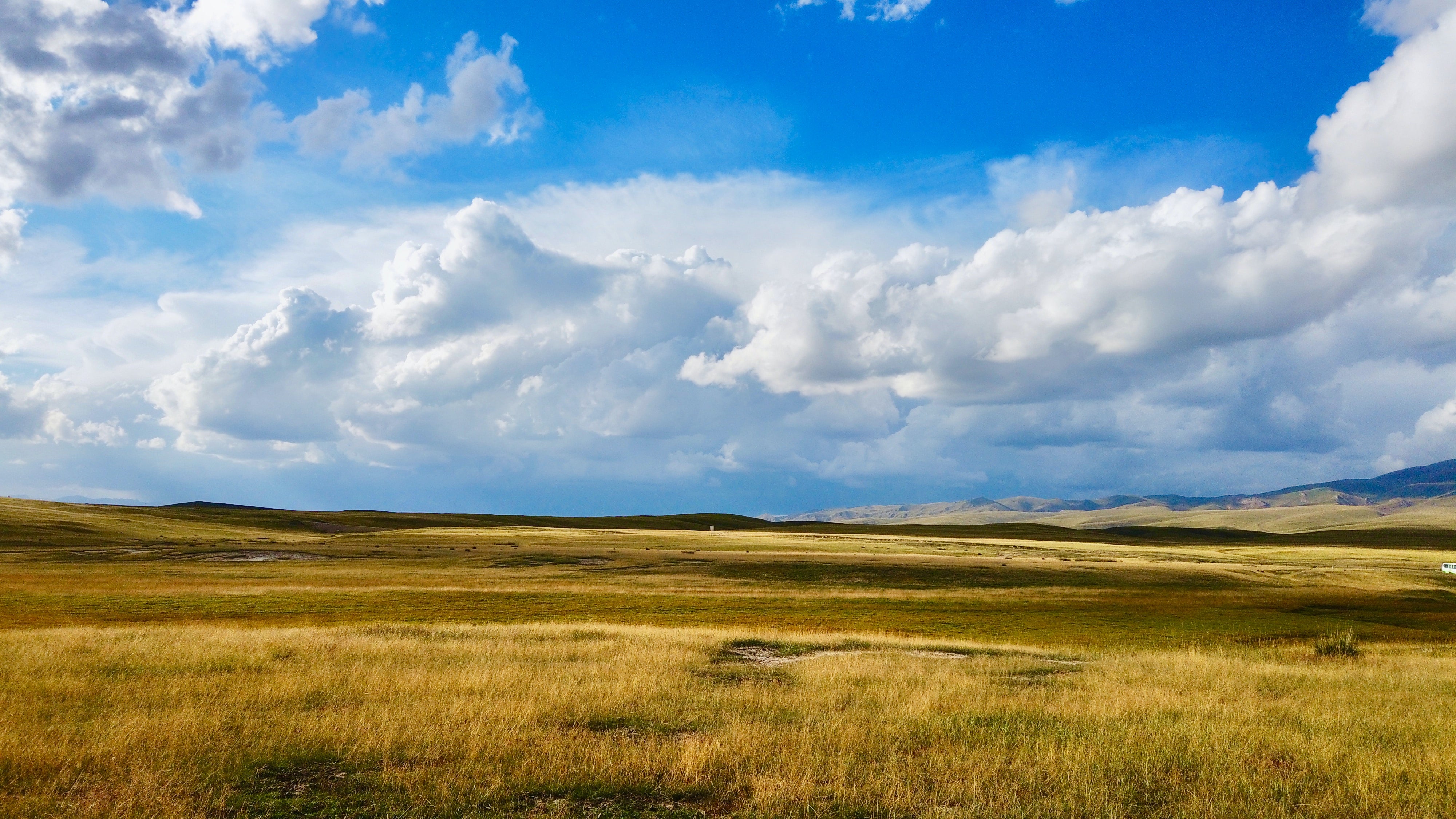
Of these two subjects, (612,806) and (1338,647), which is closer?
(612,806)

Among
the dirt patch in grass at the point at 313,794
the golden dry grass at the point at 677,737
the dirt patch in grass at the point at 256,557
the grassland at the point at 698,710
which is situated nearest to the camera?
the dirt patch in grass at the point at 313,794

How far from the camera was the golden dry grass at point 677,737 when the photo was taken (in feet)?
33.5

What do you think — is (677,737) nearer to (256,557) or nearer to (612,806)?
(612,806)

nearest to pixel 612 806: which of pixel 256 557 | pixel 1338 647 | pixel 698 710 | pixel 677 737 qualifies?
pixel 677 737

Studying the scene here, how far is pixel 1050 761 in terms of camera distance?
475 inches

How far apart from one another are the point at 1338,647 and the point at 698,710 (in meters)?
30.1

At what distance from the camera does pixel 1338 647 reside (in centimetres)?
3109

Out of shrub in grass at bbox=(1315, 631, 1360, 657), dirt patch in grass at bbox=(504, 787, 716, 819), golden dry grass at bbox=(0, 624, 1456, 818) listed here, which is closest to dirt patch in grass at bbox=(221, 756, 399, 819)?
golden dry grass at bbox=(0, 624, 1456, 818)

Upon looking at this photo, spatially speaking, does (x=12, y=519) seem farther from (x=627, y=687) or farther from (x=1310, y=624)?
(x=1310, y=624)

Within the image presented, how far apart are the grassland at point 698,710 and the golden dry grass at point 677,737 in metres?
0.07

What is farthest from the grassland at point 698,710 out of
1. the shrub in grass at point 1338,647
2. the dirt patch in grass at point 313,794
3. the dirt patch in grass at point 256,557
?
the dirt patch in grass at point 256,557

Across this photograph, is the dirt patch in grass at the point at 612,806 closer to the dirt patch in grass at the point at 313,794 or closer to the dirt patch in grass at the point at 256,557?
the dirt patch in grass at the point at 313,794

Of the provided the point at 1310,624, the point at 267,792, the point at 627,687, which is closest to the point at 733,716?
the point at 627,687

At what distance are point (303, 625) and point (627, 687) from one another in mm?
21882
